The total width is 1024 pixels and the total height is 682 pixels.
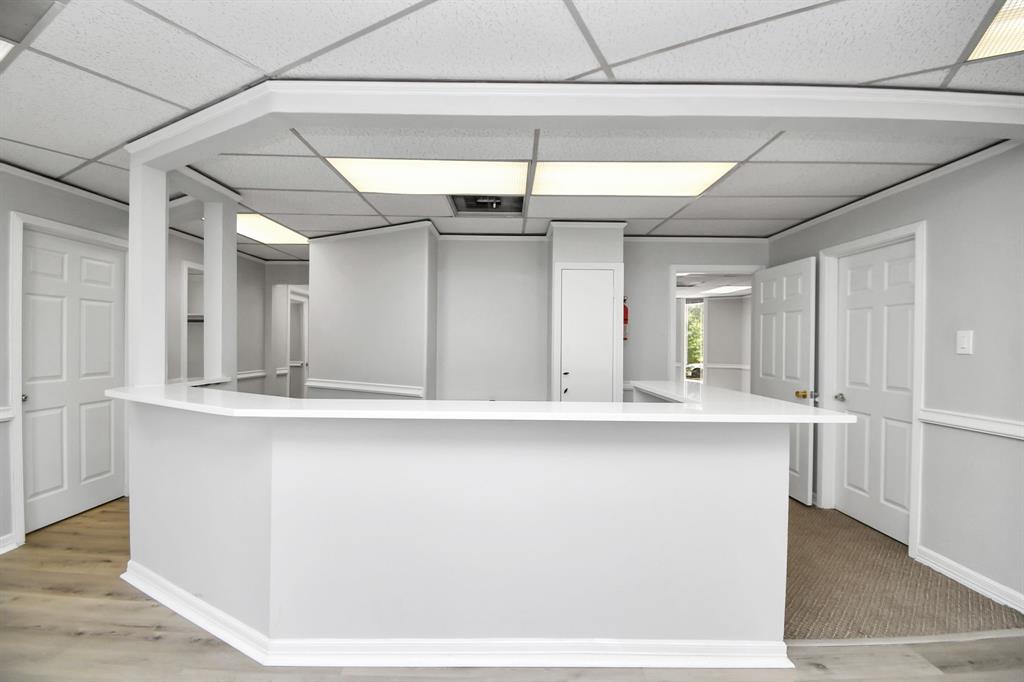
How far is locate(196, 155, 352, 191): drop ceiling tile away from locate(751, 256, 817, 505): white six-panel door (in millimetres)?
3559

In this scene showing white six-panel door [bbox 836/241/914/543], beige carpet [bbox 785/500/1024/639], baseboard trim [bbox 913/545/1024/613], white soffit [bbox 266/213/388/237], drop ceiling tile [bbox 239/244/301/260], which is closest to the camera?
beige carpet [bbox 785/500/1024/639]

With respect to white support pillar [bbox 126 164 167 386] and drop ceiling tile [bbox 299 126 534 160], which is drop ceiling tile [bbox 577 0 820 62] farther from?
white support pillar [bbox 126 164 167 386]

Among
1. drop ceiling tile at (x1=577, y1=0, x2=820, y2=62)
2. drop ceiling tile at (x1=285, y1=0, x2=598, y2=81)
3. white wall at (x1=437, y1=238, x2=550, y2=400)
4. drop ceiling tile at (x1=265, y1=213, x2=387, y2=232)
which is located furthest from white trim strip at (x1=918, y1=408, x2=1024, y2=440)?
drop ceiling tile at (x1=265, y1=213, x2=387, y2=232)

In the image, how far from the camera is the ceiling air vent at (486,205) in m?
3.80

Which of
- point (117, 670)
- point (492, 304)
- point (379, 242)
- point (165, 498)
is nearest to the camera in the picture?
point (117, 670)

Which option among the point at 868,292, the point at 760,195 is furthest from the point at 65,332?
the point at 868,292

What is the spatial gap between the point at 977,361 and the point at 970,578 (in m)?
1.15

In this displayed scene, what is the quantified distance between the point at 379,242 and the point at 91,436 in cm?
268

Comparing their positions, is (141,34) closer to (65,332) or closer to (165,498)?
(165,498)

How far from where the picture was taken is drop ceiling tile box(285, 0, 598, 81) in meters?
1.60

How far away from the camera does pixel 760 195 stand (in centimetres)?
333

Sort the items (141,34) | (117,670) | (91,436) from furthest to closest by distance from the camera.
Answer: (91,436) → (117,670) → (141,34)

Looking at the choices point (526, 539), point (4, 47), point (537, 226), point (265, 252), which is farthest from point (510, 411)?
point (265, 252)

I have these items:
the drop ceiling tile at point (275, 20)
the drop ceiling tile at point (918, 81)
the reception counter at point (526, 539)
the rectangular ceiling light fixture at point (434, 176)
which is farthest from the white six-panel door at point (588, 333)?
the drop ceiling tile at point (275, 20)
